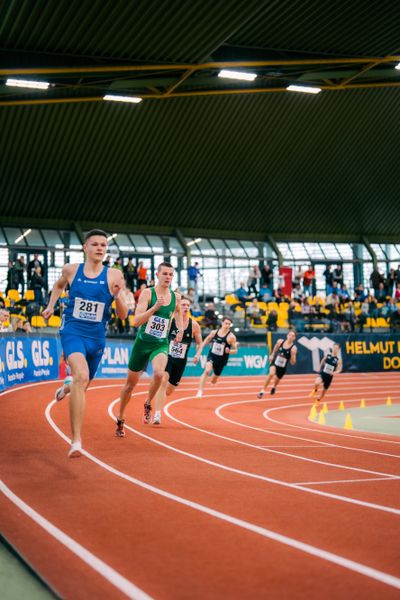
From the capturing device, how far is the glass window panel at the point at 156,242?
42906 mm

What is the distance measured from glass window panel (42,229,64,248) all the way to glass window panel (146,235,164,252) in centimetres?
509

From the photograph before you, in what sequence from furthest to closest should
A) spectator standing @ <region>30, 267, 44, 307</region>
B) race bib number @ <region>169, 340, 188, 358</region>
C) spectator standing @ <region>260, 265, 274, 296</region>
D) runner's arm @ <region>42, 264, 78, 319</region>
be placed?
spectator standing @ <region>260, 265, 274, 296</region>
spectator standing @ <region>30, 267, 44, 307</region>
race bib number @ <region>169, 340, 188, 358</region>
runner's arm @ <region>42, 264, 78, 319</region>

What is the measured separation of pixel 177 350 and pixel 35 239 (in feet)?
88.7

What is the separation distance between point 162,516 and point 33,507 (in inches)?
41.2

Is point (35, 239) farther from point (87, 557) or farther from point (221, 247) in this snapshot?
point (87, 557)

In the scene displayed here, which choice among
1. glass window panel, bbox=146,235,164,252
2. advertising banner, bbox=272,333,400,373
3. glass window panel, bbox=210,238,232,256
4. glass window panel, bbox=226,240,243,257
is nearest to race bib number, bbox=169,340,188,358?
advertising banner, bbox=272,333,400,373

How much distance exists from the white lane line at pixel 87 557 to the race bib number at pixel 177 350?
7.86m

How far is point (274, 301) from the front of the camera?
3794cm

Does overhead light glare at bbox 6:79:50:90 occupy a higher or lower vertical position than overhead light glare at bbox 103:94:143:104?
lower

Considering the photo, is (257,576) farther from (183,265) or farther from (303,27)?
(183,265)

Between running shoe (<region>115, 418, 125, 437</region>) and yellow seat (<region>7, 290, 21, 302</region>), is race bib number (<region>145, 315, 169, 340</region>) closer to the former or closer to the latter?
running shoe (<region>115, 418, 125, 437</region>)

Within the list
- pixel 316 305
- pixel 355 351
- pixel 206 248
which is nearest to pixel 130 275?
pixel 316 305

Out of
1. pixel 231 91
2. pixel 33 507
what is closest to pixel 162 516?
pixel 33 507

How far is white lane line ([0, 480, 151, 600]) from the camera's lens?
159 inches
